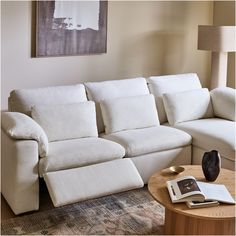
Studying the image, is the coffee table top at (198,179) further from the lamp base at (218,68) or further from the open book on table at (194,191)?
the lamp base at (218,68)

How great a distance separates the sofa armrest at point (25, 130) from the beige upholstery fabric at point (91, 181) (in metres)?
0.22

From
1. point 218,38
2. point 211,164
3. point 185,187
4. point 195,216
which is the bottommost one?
point 195,216

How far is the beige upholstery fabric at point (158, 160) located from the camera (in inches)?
A: 144

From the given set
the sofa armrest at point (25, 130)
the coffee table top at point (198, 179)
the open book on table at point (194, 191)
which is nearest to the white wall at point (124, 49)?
the sofa armrest at point (25, 130)

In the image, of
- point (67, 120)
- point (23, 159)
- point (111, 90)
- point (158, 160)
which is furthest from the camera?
point (111, 90)

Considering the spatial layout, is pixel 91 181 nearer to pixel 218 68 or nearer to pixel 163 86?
pixel 163 86

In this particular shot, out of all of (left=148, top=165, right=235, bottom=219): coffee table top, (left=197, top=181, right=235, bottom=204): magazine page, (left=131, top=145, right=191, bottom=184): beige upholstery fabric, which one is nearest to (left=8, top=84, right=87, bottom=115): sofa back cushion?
(left=131, top=145, right=191, bottom=184): beige upholstery fabric

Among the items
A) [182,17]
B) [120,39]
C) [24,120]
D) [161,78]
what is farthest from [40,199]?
[182,17]

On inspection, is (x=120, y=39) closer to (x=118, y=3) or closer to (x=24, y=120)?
(x=118, y=3)

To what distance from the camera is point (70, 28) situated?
14.5 ft

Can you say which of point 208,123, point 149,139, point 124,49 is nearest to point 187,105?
point 208,123

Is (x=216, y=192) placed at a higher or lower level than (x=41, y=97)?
lower

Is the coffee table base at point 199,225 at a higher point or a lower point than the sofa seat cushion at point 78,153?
lower

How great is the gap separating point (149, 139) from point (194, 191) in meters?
1.08
